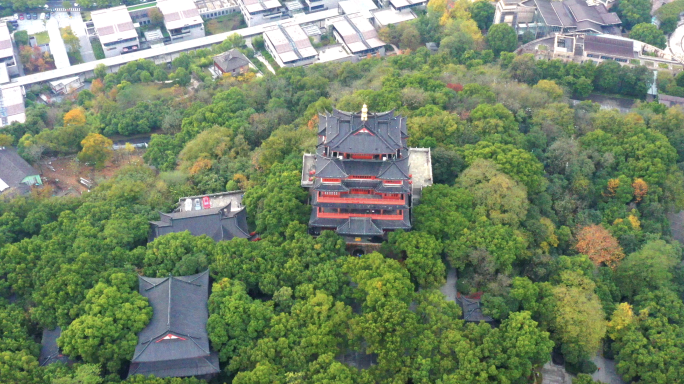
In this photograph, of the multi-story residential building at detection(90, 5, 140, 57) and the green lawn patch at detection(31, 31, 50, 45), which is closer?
the multi-story residential building at detection(90, 5, 140, 57)

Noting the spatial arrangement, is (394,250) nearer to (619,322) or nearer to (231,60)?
(619,322)

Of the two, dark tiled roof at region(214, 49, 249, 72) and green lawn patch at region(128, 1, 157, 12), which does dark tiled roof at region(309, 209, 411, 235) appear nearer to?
dark tiled roof at region(214, 49, 249, 72)

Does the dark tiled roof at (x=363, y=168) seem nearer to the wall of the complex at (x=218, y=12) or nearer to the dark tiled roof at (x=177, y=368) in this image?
the dark tiled roof at (x=177, y=368)

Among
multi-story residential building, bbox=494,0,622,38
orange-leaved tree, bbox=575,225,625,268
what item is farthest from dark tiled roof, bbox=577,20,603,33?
orange-leaved tree, bbox=575,225,625,268

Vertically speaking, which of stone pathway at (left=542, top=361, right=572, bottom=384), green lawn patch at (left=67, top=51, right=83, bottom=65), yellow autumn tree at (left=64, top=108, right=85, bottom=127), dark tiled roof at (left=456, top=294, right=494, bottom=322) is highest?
green lawn patch at (left=67, top=51, right=83, bottom=65)

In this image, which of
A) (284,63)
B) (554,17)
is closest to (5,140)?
(284,63)

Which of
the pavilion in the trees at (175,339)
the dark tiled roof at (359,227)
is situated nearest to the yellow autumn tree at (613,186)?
the dark tiled roof at (359,227)
